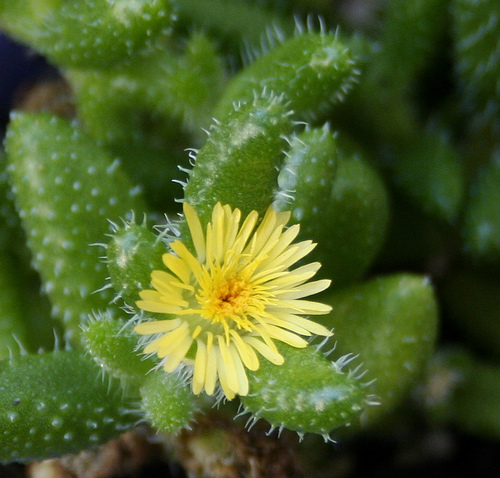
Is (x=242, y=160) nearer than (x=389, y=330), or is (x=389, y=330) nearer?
(x=242, y=160)

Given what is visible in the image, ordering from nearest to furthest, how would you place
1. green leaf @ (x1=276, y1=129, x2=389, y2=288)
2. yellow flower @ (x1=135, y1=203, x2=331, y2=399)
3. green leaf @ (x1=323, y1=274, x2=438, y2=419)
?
yellow flower @ (x1=135, y1=203, x2=331, y2=399) → green leaf @ (x1=276, y1=129, x2=389, y2=288) → green leaf @ (x1=323, y1=274, x2=438, y2=419)

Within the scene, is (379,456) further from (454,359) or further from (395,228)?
(395,228)

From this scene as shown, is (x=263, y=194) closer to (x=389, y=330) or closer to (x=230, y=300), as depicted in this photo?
(x=230, y=300)

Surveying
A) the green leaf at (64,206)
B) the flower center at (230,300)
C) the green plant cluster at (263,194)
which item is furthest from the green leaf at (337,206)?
the green leaf at (64,206)

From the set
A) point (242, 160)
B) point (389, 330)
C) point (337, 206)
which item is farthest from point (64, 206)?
point (389, 330)

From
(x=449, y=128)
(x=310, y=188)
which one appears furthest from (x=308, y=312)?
(x=449, y=128)

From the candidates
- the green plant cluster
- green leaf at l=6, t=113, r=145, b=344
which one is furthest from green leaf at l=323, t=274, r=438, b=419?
green leaf at l=6, t=113, r=145, b=344

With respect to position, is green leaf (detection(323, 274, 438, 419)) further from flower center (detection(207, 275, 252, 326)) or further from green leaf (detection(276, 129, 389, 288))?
flower center (detection(207, 275, 252, 326))
